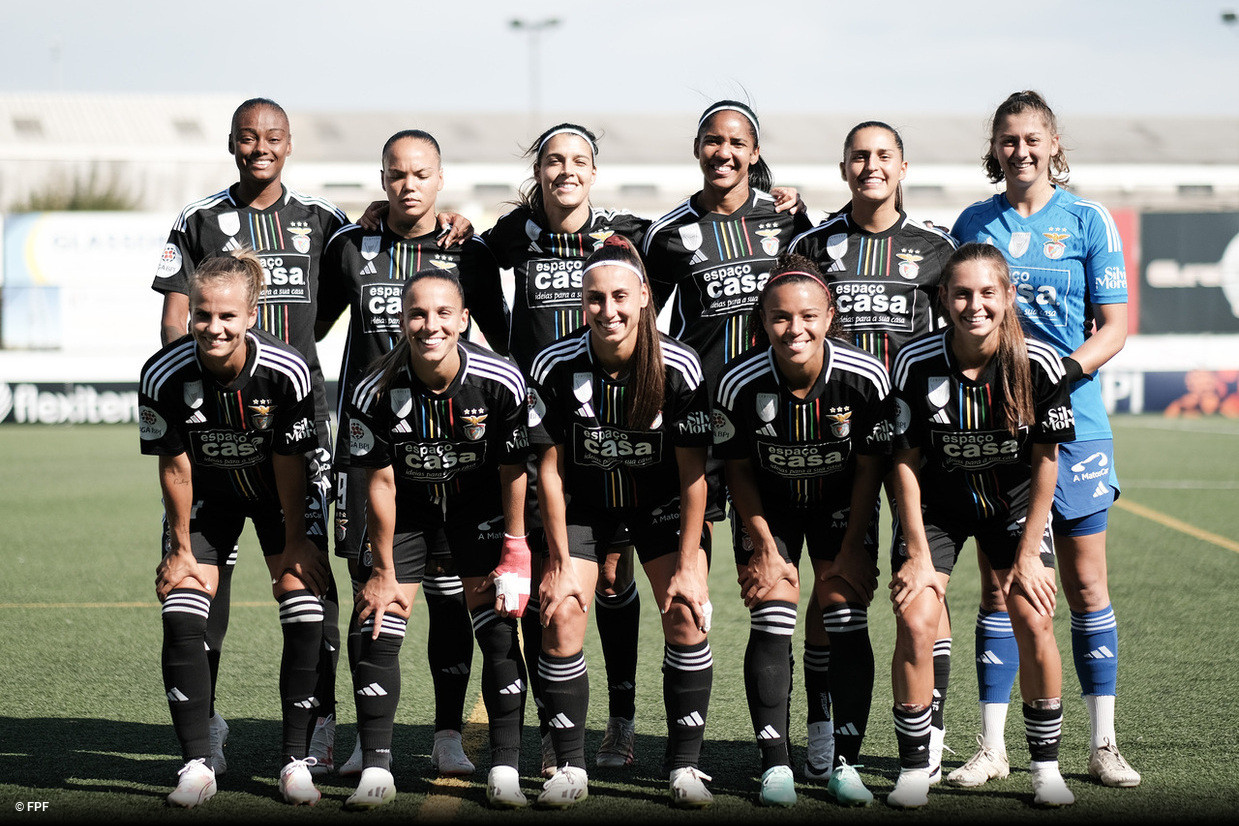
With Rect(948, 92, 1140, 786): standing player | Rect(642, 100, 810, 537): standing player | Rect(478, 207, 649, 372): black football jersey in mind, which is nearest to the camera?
Rect(948, 92, 1140, 786): standing player

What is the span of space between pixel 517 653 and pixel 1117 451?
12657 mm

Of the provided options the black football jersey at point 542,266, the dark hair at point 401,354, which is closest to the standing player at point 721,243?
the black football jersey at point 542,266

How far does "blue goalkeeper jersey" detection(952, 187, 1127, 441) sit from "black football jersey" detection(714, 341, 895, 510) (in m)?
0.62

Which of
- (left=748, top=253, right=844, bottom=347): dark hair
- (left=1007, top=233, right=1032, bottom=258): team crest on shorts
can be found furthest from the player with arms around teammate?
(left=1007, top=233, right=1032, bottom=258): team crest on shorts

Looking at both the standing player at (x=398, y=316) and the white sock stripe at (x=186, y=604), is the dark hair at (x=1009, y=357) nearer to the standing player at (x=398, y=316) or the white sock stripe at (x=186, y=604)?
the standing player at (x=398, y=316)

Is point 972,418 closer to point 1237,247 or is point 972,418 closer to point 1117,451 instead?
point 1117,451

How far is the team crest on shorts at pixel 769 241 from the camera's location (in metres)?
4.19

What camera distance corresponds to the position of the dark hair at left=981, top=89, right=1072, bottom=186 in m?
3.97

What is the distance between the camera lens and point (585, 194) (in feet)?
13.8

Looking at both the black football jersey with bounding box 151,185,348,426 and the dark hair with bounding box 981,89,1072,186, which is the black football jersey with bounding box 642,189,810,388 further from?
the black football jersey with bounding box 151,185,348,426

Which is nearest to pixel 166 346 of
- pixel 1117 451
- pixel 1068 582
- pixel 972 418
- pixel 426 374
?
pixel 426 374

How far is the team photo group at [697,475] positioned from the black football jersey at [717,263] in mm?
20

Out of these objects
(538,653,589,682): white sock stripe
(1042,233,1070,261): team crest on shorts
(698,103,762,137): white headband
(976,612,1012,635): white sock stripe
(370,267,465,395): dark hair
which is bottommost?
(538,653,589,682): white sock stripe

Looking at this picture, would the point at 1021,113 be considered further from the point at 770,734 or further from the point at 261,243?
the point at 261,243
